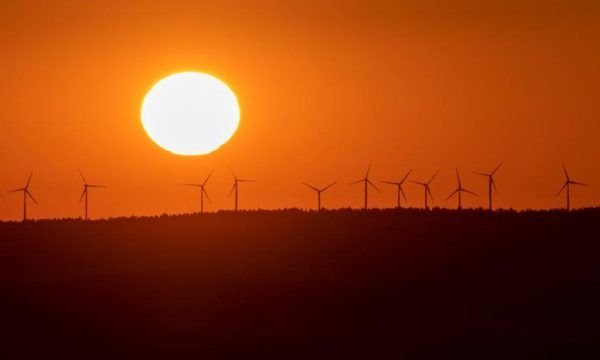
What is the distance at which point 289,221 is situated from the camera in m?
118

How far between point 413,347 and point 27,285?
89.9 feet

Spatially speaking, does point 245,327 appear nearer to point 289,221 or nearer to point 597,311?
point 597,311

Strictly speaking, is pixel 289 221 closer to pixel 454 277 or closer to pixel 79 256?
pixel 79 256

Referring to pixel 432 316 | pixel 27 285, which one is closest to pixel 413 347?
pixel 432 316

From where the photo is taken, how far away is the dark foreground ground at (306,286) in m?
72.1

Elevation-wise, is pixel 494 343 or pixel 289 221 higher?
pixel 289 221

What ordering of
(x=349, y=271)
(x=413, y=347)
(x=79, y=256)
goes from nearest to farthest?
1. (x=413, y=347)
2. (x=349, y=271)
3. (x=79, y=256)

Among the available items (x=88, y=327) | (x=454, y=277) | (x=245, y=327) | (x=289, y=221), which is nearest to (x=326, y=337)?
(x=245, y=327)

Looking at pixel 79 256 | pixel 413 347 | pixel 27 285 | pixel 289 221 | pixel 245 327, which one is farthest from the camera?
pixel 289 221

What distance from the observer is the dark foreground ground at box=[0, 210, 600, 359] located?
237 feet

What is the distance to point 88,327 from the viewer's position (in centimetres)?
7712

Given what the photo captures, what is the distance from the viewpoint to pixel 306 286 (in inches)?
3430

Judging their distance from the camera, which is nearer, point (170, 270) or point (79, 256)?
point (170, 270)

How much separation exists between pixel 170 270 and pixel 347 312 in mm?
18437
